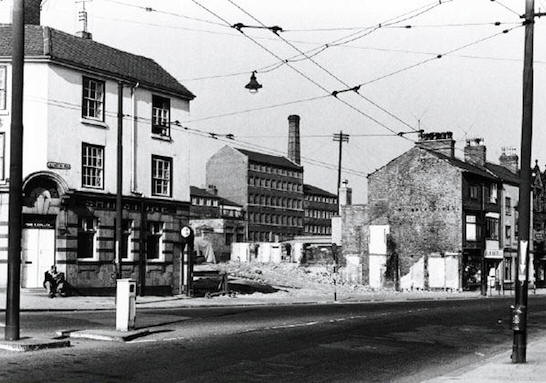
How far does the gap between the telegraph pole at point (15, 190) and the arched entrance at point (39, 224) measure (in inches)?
618

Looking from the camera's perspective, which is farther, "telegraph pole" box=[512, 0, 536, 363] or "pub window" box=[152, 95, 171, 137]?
"pub window" box=[152, 95, 171, 137]

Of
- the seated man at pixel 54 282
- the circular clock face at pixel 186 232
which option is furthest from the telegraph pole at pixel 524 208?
the circular clock face at pixel 186 232

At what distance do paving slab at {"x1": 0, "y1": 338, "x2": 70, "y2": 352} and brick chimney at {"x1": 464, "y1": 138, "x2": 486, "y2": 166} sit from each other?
56200 millimetres

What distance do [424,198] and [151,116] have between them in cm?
3075

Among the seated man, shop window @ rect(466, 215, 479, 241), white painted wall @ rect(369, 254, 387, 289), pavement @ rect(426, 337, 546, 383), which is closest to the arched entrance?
the seated man

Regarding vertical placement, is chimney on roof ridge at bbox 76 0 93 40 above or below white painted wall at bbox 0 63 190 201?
above

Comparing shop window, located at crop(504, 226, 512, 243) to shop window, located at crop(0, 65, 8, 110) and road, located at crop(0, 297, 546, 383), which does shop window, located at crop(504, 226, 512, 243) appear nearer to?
road, located at crop(0, 297, 546, 383)

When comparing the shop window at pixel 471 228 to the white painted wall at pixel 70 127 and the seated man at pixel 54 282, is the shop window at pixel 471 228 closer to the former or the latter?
the white painted wall at pixel 70 127

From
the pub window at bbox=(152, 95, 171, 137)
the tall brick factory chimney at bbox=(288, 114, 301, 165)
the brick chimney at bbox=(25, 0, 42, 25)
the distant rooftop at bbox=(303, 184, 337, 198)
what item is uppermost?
the tall brick factory chimney at bbox=(288, 114, 301, 165)

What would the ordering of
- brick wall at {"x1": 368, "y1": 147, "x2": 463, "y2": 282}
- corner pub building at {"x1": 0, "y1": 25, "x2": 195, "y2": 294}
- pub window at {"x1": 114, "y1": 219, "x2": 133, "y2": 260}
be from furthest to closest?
brick wall at {"x1": 368, "y1": 147, "x2": 463, "y2": 282}, pub window at {"x1": 114, "y1": 219, "x2": 133, "y2": 260}, corner pub building at {"x1": 0, "y1": 25, "x2": 195, "y2": 294}

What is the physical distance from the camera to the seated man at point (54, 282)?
29.0m

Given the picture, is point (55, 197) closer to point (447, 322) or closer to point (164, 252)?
point (164, 252)

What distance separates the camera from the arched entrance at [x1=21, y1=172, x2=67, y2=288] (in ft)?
97.7

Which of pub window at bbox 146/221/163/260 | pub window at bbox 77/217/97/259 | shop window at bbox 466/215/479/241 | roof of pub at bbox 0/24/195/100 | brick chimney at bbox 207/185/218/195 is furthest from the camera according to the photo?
brick chimney at bbox 207/185/218/195
